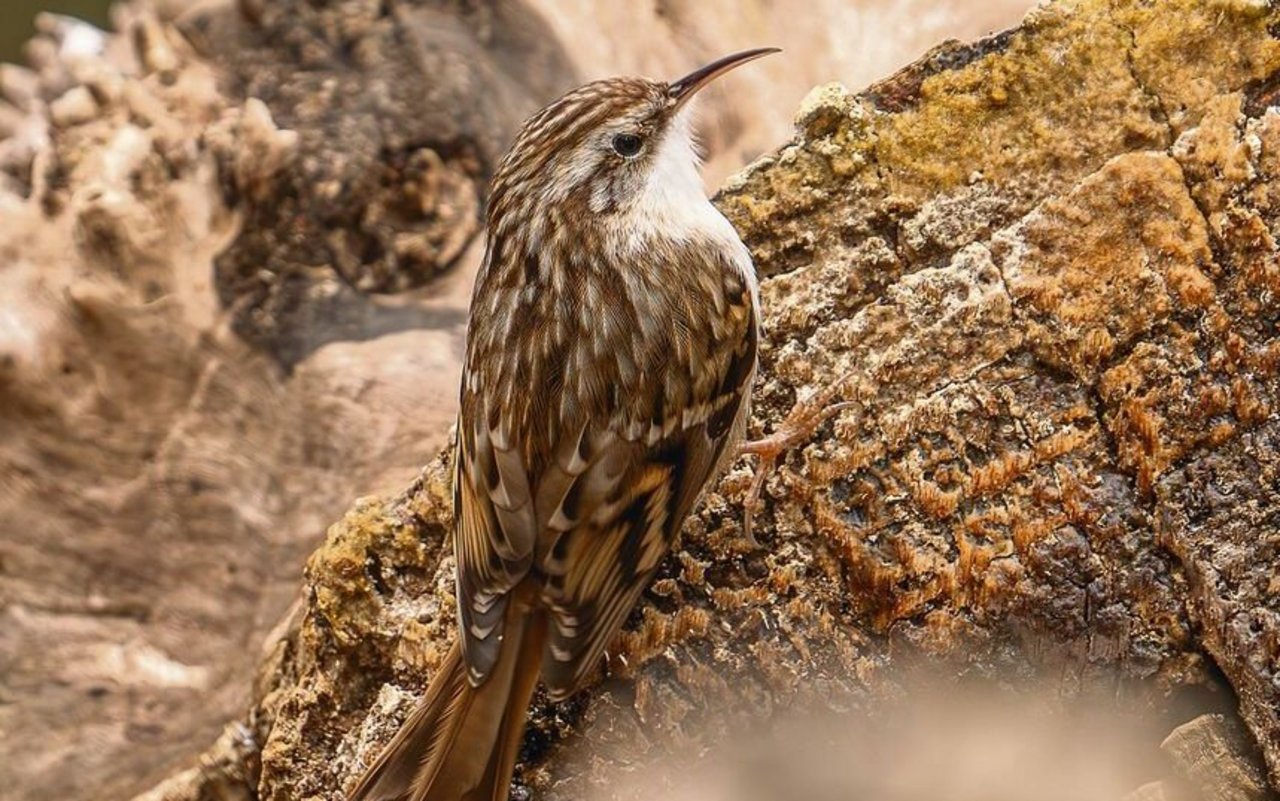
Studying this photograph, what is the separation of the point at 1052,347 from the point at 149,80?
1.95m

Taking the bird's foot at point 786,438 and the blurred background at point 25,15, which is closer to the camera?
the bird's foot at point 786,438

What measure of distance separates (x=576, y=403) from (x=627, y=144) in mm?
409

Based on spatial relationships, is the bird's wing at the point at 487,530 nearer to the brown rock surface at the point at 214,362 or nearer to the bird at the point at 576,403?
the bird at the point at 576,403

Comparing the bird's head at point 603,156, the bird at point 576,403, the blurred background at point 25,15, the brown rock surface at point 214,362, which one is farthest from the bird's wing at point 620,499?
the blurred background at point 25,15

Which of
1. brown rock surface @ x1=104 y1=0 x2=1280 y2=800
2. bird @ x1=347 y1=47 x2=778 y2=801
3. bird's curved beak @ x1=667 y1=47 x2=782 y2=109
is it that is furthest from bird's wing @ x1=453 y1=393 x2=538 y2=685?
bird's curved beak @ x1=667 y1=47 x2=782 y2=109

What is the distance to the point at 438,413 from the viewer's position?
255cm

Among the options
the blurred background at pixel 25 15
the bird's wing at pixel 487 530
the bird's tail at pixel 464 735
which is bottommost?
the bird's tail at pixel 464 735

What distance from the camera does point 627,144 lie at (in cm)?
204

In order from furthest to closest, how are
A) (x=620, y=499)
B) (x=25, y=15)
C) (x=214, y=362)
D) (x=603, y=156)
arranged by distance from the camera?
1. (x=25, y=15)
2. (x=214, y=362)
3. (x=603, y=156)
4. (x=620, y=499)

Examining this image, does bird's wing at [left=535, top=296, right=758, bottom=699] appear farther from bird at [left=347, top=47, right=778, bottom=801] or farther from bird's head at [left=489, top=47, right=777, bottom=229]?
bird's head at [left=489, top=47, right=777, bottom=229]

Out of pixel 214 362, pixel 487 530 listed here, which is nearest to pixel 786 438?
pixel 487 530

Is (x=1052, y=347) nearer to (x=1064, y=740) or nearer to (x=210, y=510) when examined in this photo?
(x=1064, y=740)

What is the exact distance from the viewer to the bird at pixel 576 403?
171 centimetres

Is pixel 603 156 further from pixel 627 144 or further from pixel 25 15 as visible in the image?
pixel 25 15
